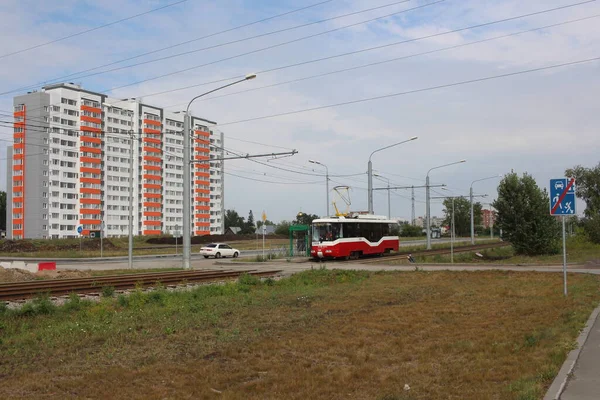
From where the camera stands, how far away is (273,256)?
43062 mm

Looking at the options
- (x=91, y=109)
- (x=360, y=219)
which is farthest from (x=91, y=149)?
(x=360, y=219)

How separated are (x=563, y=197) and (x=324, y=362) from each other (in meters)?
9.30

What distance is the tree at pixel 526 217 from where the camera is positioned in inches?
1642

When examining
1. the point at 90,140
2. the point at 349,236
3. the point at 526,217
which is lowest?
the point at 349,236

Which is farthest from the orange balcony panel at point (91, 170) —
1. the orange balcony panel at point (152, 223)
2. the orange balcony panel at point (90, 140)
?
the orange balcony panel at point (152, 223)

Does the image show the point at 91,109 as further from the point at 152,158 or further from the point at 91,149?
the point at 152,158

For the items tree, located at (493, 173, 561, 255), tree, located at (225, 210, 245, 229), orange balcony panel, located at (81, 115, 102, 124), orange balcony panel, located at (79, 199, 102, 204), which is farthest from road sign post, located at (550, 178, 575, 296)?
tree, located at (225, 210, 245, 229)

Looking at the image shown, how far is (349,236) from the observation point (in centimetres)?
3944

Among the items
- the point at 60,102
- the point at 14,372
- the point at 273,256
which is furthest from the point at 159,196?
the point at 14,372

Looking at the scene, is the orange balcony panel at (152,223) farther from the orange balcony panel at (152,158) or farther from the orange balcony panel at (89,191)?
the orange balcony panel at (89,191)

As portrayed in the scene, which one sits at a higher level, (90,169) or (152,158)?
(152,158)

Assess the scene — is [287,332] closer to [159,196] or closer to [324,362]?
[324,362]

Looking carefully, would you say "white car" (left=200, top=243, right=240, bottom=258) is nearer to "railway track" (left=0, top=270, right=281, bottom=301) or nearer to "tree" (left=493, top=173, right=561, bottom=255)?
"tree" (left=493, top=173, right=561, bottom=255)

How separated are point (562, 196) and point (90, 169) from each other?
318 ft
